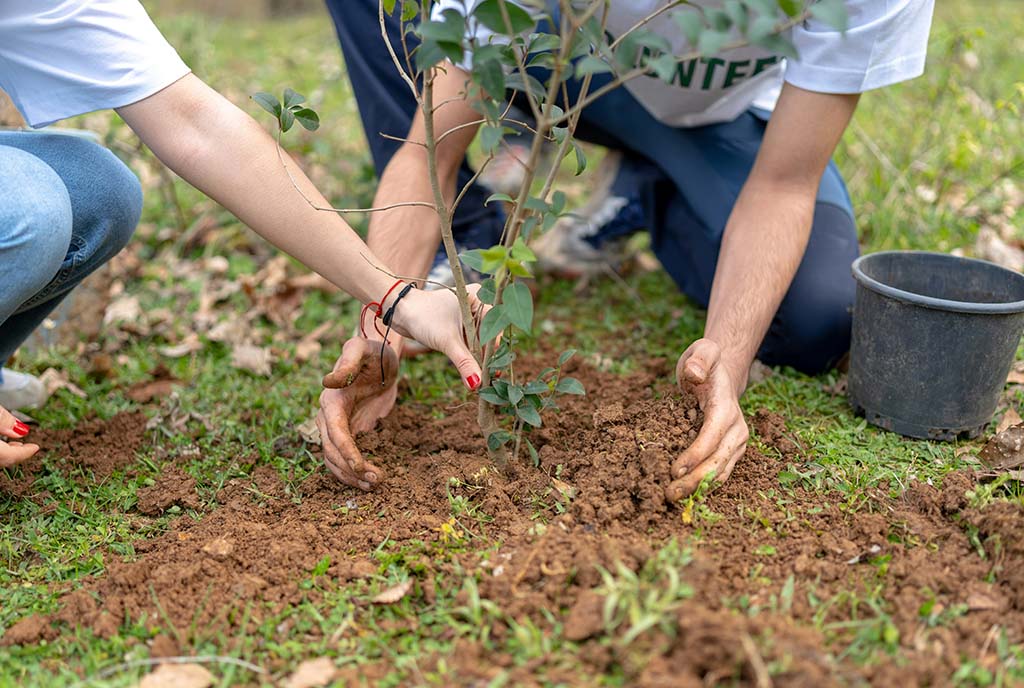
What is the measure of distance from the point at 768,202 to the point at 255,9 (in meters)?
7.46

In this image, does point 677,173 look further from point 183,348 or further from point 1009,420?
point 183,348

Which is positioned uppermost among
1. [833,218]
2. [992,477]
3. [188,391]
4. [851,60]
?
[851,60]

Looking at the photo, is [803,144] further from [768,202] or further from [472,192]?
[472,192]

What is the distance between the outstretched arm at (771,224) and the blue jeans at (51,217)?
1.42m

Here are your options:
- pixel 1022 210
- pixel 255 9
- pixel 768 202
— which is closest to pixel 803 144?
pixel 768 202

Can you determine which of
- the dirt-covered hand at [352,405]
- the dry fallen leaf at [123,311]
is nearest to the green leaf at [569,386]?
the dirt-covered hand at [352,405]

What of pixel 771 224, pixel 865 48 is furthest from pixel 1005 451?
pixel 865 48

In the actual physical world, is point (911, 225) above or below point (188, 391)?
above

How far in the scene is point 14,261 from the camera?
5.90ft

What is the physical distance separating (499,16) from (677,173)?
1.52 metres

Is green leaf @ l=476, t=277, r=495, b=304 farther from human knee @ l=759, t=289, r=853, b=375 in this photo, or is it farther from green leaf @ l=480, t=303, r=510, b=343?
human knee @ l=759, t=289, r=853, b=375

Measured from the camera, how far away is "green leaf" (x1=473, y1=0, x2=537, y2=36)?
142 centimetres

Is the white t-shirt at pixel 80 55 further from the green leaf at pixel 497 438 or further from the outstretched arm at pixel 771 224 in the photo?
the outstretched arm at pixel 771 224

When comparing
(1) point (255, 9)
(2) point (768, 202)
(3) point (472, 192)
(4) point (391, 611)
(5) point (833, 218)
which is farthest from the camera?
(1) point (255, 9)
